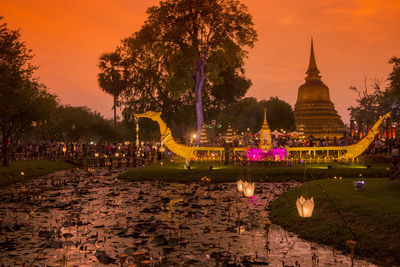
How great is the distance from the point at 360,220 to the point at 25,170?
85.0 feet

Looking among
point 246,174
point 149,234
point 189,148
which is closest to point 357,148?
point 246,174

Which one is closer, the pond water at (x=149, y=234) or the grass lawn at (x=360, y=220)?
the pond water at (x=149, y=234)

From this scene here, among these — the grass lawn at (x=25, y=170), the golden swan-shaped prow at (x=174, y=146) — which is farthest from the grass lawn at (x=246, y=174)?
the grass lawn at (x=25, y=170)

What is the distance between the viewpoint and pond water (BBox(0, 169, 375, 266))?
806cm

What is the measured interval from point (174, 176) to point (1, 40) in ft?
42.6

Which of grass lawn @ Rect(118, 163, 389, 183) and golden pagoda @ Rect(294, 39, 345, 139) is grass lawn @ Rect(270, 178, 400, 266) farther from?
golden pagoda @ Rect(294, 39, 345, 139)

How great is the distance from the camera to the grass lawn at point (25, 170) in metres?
24.9

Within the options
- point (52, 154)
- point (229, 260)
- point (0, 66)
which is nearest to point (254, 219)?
point (229, 260)

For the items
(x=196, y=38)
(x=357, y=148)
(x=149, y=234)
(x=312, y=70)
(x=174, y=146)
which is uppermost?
(x=312, y=70)

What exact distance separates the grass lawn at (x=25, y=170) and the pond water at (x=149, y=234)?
889 centimetres

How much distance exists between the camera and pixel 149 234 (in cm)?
999

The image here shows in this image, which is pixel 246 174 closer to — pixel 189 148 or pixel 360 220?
pixel 189 148

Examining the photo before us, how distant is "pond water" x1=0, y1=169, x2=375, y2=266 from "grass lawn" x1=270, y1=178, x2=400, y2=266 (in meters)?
0.51

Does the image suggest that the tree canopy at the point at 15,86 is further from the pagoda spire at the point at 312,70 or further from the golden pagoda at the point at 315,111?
the pagoda spire at the point at 312,70
